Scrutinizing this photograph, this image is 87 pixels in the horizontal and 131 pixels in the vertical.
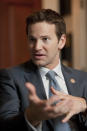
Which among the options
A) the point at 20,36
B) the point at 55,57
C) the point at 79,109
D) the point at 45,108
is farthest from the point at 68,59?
the point at 45,108

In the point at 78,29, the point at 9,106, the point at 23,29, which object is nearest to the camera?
the point at 9,106

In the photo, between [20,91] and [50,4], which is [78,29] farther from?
[20,91]

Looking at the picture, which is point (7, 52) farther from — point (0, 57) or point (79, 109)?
point (79, 109)

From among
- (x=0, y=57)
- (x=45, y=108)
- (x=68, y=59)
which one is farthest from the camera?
(x=68, y=59)

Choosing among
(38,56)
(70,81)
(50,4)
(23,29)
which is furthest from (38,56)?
(50,4)

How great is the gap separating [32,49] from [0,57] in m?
1.84

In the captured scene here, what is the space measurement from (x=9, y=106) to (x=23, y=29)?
81.8 inches

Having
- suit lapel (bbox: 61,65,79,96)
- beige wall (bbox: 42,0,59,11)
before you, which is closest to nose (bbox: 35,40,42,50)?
suit lapel (bbox: 61,65,79,96)

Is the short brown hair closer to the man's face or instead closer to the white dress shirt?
the man's face

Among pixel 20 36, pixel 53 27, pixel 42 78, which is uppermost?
pixel 53 27

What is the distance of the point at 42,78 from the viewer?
1369mm

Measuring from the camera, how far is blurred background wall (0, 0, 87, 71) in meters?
3.12

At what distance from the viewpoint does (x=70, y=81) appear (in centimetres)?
141

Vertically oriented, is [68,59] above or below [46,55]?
below
